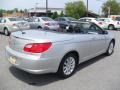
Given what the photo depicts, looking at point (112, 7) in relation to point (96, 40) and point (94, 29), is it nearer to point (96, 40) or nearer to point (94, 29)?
point (94, 29)

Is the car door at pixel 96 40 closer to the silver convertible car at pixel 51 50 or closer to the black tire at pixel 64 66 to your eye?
the silver convertible car at pixel 51 50

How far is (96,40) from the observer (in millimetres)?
6414

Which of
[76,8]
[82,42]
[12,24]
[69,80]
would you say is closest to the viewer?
[69,80]

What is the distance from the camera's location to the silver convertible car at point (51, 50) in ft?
15.1

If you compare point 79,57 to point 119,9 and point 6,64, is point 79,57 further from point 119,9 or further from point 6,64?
point 119,9

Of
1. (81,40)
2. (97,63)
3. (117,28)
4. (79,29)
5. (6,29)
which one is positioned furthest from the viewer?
(117,28)

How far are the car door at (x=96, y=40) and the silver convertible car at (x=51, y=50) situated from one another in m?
0.03

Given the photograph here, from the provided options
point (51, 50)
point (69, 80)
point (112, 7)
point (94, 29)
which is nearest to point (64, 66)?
point (69, 80)

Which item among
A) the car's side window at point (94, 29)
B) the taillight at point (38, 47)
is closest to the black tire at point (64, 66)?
the taillight at point (38, 47)

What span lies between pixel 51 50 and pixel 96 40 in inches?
86.4

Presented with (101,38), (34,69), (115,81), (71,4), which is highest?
(71,4)

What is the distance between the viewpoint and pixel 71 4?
2249 inches

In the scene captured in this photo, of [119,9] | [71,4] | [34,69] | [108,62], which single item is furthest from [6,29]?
[119,9]

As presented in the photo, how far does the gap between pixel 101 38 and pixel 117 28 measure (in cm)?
1763
